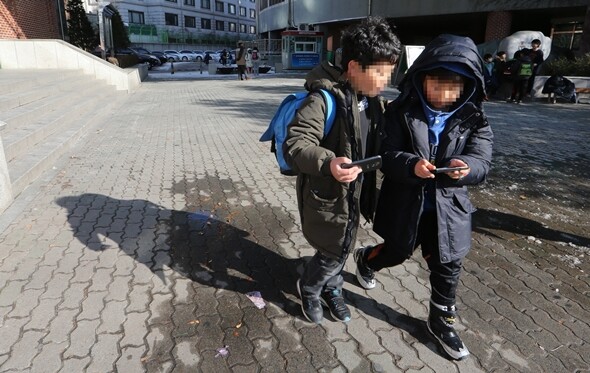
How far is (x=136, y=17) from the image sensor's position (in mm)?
64375

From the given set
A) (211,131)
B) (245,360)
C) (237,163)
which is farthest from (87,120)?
(245,360)

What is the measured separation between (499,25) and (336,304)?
22.9 meters

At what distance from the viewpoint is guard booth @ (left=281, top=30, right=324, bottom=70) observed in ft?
103

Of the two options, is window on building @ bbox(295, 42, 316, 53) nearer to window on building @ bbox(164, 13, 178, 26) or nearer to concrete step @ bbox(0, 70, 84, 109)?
concrete step @ bbox(0, 70, 84, 109)

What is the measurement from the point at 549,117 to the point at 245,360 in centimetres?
1156

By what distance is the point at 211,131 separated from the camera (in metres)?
8.88

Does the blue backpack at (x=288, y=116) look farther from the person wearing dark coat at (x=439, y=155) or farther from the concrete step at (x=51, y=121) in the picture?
the concrete step at (x=51, y=121)

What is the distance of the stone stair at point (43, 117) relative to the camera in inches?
217

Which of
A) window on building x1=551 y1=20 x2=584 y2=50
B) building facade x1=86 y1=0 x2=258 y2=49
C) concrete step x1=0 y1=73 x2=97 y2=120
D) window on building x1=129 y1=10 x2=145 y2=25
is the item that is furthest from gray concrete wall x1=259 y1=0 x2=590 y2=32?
window on building x1=129 y1=10 x2=145 y2=25

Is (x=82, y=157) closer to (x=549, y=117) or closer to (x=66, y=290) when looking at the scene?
(x=66, y=290)

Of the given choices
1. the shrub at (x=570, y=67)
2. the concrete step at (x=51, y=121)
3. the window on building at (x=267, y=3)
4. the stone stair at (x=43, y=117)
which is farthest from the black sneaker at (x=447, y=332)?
the window on building at (x=267, y=3)

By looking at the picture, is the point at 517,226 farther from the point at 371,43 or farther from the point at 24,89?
the point at 24,89

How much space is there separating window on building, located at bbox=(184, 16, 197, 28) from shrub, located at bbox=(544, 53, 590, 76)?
6501 centimetres

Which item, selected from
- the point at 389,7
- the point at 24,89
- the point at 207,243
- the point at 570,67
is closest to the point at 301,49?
the point at 389,7
